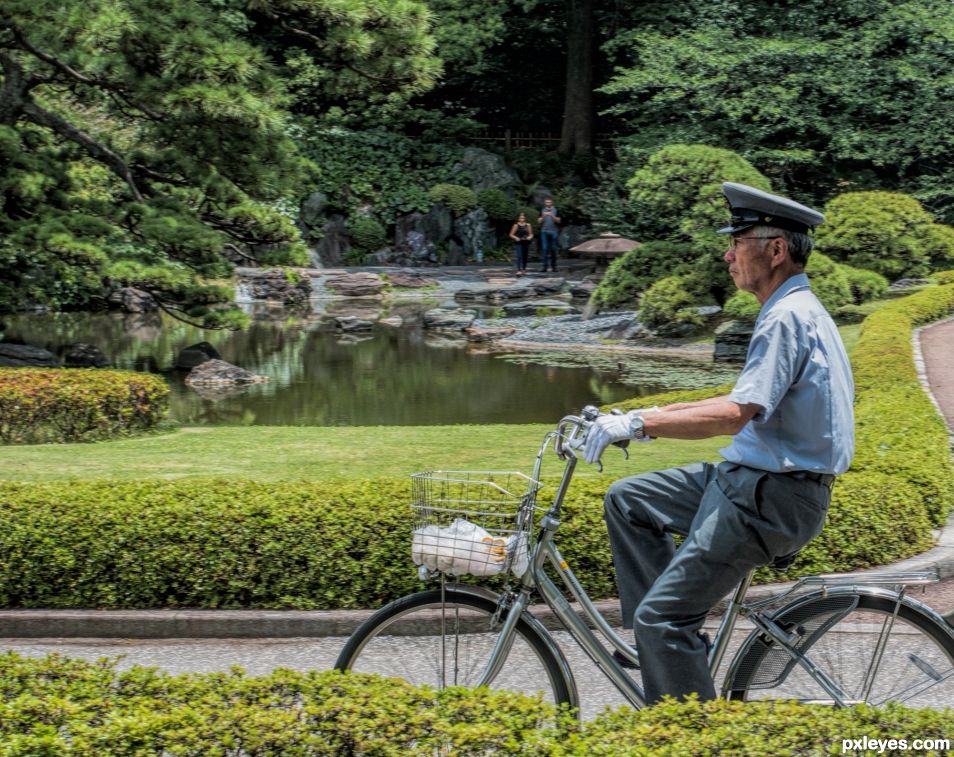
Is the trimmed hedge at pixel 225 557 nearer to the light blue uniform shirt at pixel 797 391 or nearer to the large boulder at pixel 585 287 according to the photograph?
the light blue uniform shirt at pixel 797 391

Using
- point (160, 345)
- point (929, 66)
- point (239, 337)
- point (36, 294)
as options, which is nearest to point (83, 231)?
point (36, 294)

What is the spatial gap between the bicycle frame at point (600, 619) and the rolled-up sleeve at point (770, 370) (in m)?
0.47

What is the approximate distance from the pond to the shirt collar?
33.0 feet

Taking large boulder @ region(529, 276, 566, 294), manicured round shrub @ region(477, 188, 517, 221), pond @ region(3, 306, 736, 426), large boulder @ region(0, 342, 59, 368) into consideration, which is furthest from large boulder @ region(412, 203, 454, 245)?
large boulder @ region(0, 342, 59, 368)

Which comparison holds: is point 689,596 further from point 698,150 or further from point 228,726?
point 698,150

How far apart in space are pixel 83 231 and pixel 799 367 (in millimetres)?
11678

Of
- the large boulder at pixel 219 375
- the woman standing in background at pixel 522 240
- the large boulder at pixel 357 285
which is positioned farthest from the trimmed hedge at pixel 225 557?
the woman standing in background at pixel 522 240

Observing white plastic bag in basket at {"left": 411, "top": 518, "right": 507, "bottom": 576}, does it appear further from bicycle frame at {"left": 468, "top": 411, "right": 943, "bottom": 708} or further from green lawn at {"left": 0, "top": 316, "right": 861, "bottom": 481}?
green lawn at {"left": 0, "top": 316, "right": 861, "bottom": 481}

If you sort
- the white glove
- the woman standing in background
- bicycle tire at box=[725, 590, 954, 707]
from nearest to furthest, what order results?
the white glove, bicycle tire at box=[725, 590, 954, 707], the woman standing in background

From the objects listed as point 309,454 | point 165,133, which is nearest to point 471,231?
point 165,133

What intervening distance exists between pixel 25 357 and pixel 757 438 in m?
13.7

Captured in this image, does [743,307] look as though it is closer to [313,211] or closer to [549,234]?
[549,234]

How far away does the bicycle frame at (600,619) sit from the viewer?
3.30 m

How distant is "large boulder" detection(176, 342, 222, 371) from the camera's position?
16969 millimetres
